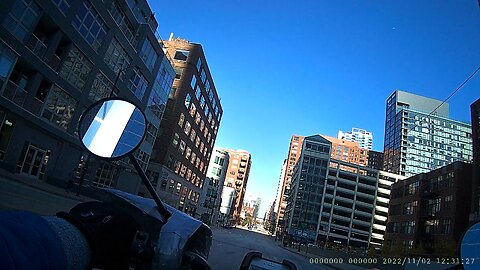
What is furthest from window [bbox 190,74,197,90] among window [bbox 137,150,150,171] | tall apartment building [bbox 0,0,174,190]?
tall apartment building [bbox 0,0,174,190]

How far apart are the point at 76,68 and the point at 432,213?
61020 millimetres

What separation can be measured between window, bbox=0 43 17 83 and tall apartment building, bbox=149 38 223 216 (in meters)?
28.4

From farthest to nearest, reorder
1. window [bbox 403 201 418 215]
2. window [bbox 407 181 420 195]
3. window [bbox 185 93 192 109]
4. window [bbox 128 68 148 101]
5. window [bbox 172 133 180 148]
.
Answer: window [bbox 407 181 420 195] → window [bbox 403 201 418 215] → window [bbox 185 93 192 109] → window [bbox 172 133 180 148] → window [bbox 128 68 148 101]

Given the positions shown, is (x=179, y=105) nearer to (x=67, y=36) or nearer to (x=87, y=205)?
(x=67, y=36)

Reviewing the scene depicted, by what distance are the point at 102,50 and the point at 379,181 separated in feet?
344

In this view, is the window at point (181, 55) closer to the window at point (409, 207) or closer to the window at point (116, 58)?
the window at point (116, 58)

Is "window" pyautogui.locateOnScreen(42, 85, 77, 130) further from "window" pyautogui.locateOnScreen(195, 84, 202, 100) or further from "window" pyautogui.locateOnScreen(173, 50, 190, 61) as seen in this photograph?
"window" pyautogui.locateOnScreen(195, 84, 202, 100)

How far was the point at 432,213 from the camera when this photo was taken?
60625mm

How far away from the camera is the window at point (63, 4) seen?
23438 mm

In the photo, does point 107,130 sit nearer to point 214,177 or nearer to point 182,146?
point 182,146

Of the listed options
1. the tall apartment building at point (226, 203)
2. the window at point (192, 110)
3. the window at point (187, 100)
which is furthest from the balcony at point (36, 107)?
the tall apartment building at point (226, 203)

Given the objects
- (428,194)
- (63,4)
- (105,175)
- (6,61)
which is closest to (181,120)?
(105,175)

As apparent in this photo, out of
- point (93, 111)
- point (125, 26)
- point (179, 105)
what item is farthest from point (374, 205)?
point (93, 111)

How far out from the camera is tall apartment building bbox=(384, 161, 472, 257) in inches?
2060
